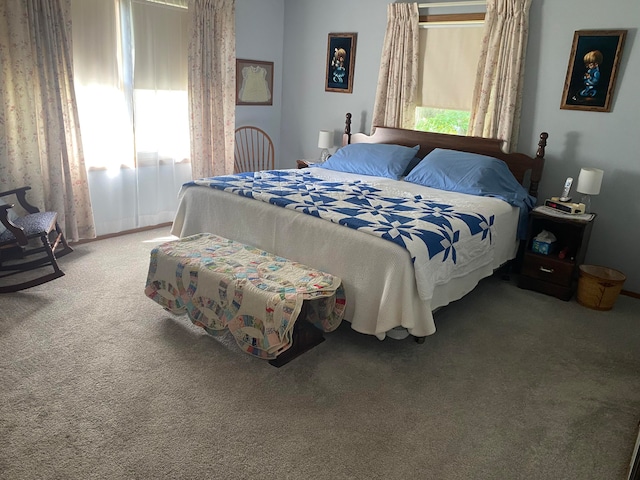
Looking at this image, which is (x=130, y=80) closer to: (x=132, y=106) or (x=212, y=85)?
(x=132, y=106)

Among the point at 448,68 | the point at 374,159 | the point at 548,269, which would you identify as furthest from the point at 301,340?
the point at 448,68

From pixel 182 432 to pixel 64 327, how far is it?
120cm

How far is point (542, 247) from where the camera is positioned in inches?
140

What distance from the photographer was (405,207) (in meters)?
3.10

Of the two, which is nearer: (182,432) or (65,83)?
(182,432)

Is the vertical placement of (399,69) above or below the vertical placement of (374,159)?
above

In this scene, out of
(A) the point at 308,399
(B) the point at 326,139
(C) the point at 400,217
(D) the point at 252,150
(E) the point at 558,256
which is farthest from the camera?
(D) the point at 252,150

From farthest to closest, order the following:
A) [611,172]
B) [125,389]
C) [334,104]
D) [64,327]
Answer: [334,104] → [611,172] → [64,327] → [125,389]

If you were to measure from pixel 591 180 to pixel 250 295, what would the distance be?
260 cm

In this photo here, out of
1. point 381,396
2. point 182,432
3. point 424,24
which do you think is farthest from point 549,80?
point 182,432

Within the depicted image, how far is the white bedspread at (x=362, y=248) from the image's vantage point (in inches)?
97.3

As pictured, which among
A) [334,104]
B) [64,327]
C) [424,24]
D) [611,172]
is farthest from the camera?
[334,104]

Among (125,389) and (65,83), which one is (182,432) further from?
(65,83)

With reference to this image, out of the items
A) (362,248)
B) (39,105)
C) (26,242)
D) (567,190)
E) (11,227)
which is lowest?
(26,242)
